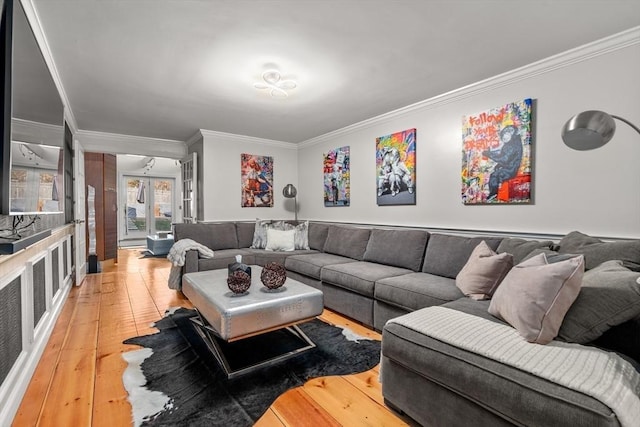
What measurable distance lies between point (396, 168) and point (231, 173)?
270 centimetres

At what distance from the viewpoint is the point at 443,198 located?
3.31 metres

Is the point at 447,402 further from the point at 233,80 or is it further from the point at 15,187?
the point at 233,80

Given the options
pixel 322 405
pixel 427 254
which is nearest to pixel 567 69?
pixel 427 254

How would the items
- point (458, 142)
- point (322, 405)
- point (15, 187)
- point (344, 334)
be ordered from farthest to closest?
point (458, 142) < point (344, 334) < point (322, 405) < point (15, 187)

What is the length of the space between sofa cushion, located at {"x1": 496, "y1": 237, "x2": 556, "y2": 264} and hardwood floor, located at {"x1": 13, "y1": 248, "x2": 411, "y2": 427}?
124cm

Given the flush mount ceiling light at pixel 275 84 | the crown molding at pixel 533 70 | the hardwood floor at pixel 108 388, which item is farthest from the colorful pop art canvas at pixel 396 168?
the hardwood floor at pixel 108 388

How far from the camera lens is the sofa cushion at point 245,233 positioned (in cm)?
455

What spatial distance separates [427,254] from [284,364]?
166cm

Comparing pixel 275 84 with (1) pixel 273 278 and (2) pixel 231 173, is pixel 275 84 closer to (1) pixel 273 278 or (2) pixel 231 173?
(1) pixel 273 278

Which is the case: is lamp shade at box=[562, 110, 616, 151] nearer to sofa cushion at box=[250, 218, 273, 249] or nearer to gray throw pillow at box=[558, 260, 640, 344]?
gray throw pillow at box=[558, 260, 640, 344]

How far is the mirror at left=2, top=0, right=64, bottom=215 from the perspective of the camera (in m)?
1.48

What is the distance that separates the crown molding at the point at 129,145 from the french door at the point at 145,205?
15.2ft

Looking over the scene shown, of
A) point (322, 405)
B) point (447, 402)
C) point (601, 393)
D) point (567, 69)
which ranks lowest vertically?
point (322, 405)

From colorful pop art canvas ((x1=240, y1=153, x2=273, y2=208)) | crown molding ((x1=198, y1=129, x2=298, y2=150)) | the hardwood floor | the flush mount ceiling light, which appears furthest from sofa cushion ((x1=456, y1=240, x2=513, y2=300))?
crown molding ((x1=198, y1=129, x2=298, y2=150))
